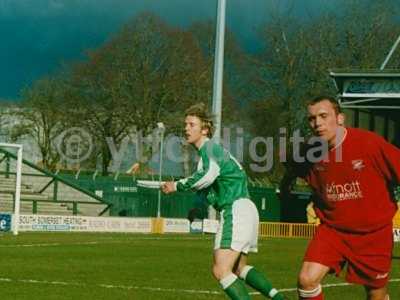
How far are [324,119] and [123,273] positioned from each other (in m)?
9.26

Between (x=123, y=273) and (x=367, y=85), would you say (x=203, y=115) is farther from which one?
(x=367, y=85)

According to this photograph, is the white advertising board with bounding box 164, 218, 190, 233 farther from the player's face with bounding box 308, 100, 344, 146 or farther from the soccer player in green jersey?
the player's face with bounding box 308, 100, 344, 146

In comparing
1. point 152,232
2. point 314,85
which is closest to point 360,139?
point 152,232

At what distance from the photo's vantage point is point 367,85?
112 feet

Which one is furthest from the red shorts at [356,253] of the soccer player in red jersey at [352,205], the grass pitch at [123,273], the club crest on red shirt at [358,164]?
the grass pitch at [123,273]

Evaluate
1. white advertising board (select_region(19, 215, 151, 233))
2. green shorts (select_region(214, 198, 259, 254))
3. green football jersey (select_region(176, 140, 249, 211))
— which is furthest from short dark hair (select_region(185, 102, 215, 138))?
white advertising board (select_region(19, 215, 151, 233))

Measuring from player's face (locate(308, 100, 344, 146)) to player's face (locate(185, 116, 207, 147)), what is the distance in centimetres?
193

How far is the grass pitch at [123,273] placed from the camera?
13336 millimetres

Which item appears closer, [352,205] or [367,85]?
[352,205]

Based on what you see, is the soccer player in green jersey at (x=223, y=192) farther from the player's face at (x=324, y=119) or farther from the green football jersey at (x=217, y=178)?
the player's face at (x=324, y=119)

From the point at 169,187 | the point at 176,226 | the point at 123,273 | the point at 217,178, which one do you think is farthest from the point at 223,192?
the point at 176,226

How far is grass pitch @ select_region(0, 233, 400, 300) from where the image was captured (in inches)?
525

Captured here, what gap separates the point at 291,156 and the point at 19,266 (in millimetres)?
9876

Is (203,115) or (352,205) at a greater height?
(203,115)
